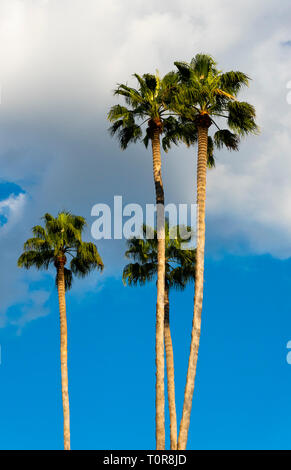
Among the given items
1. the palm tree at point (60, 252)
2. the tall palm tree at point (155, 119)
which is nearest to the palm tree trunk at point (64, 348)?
the palm tree at point (60, 252)

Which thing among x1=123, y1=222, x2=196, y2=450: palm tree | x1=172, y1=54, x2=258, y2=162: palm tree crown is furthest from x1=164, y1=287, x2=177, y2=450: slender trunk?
x1=172, y1=54, x2=258, y2=162: palm tree crown

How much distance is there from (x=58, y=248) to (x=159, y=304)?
36.5 feet

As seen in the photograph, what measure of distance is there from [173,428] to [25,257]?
43.6 ft

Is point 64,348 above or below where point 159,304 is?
above

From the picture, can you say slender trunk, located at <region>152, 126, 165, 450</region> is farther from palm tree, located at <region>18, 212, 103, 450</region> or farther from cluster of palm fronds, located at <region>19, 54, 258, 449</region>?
palm tree, located at <region>18, 212, 103, 450</region>

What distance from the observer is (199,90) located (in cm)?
2612

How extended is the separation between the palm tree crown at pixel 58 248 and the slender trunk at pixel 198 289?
11.2 meters

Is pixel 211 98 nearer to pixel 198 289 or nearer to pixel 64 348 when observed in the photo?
pixel 198 289

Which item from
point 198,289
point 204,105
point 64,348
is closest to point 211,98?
point 204,105

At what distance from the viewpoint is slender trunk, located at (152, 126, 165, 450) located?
79.8ft

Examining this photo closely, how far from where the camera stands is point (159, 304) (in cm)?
2559

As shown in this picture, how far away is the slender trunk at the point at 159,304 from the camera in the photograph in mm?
24312
